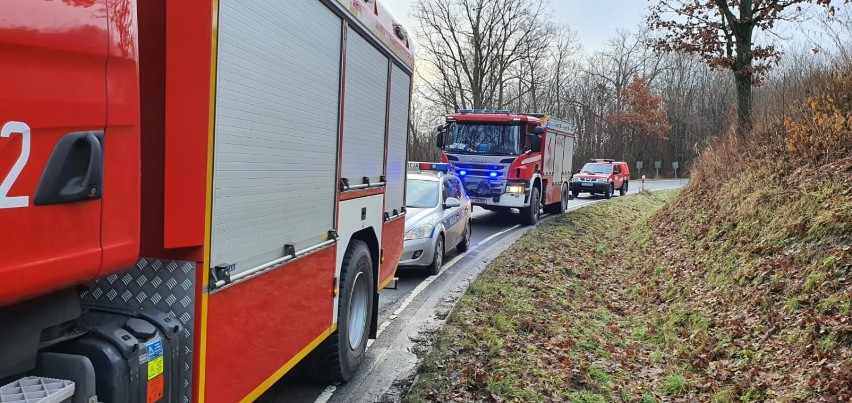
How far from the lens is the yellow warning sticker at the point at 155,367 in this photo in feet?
7.07

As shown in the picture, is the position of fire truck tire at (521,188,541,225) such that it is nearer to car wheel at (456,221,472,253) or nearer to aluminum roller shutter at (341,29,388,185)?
car wheel at (456,221,472,253)

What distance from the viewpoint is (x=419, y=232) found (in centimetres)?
883

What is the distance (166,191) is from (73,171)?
0.54 metres

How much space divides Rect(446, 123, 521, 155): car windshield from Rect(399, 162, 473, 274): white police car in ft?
13.0

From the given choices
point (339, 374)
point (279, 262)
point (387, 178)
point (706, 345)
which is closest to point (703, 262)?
point (706, 345)

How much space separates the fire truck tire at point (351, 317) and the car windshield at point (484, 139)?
10.7 meters

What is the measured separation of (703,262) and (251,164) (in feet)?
22.5

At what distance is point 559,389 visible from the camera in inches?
189

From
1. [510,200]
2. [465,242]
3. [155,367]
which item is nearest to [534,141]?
[510,200]

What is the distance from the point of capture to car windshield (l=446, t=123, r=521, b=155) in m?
15.4

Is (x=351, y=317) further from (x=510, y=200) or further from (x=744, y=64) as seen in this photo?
(x=744, y=64)

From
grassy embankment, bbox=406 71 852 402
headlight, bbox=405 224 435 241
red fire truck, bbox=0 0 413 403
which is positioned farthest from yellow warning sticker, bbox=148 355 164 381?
headlight, bbox=405 224 435 241

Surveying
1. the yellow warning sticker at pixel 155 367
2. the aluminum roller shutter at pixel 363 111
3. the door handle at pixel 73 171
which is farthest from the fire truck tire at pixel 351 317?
the door handle at pixel 73 171

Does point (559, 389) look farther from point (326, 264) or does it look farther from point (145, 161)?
point (145, 161)
